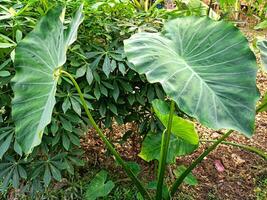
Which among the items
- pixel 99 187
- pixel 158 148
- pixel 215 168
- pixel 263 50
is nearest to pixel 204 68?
pixel 263 50

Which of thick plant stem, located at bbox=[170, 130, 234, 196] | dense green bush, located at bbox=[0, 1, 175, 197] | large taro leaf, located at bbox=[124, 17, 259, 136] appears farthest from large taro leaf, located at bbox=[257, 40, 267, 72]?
dense green bush, located at bbox=[0, 1, 175, 197]

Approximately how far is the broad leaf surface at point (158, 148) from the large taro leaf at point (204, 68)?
58 centimetres

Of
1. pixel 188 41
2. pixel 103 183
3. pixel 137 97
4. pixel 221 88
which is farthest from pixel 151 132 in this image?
pixel 221 88

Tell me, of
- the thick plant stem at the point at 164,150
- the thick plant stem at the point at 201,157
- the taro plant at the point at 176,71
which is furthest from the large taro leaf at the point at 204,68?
the thick plant stem at the point at 201,157

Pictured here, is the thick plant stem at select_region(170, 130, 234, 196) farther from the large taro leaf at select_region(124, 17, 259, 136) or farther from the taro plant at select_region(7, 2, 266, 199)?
the large taro leaf at select_region(124, 17, 259, 136)

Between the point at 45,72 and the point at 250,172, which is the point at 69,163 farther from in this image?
the point at 250,172

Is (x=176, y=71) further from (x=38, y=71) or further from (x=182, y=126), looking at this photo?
(x=38, y=71)

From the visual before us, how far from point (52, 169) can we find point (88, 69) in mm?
473

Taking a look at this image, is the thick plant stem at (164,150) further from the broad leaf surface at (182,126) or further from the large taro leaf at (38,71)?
the large taro leaf at (38,71)

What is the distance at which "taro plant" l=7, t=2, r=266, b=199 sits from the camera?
0.99 m

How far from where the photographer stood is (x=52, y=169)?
164 cm

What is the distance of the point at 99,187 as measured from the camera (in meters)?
1.76

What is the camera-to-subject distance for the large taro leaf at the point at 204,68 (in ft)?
3.21

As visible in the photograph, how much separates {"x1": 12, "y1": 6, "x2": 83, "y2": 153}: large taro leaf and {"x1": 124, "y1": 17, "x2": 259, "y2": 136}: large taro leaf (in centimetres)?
24
